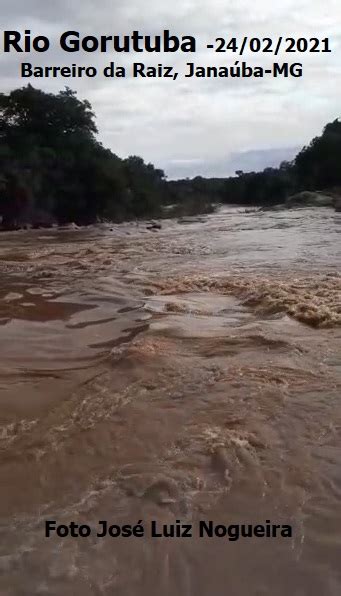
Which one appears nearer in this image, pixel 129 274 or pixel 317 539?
pixel 317 539

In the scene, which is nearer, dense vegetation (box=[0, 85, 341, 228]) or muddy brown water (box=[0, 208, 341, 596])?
muddy brown water (box=[0, 208, 341, 596])

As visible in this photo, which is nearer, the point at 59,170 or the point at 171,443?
the point at 171,443

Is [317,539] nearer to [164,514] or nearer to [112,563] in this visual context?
[164,514]

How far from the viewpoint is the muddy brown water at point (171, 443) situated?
6.04 feet

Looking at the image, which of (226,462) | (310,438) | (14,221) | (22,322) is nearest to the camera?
(226,462)

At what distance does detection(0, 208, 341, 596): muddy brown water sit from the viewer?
6.04 ft

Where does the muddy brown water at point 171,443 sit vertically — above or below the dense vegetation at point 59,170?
below

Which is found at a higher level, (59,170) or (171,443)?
(59,170)

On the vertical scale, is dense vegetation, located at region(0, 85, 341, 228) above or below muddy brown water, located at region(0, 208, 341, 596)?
above

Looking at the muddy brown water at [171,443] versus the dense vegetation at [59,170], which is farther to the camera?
the dense vegetation at [59,170]

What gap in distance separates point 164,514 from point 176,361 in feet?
5.96

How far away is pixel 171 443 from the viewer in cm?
269

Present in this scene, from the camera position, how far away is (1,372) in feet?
12.2

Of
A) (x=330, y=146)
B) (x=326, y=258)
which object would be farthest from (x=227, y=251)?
(x=330, y=146)
